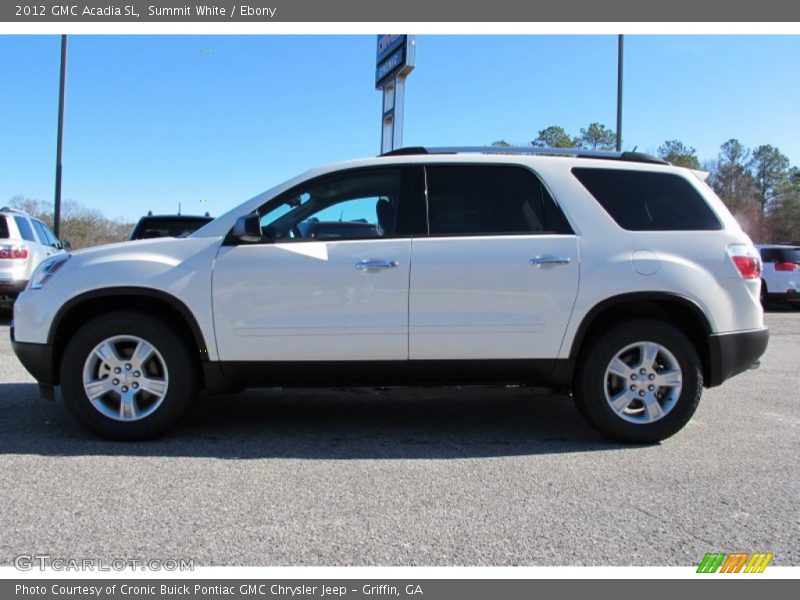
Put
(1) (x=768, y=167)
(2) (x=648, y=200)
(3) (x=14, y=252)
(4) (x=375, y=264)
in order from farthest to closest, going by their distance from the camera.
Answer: (1) (x=768, y=167) < (3) (x=14, y=252) < (2) (x=648, y=200) < (4) (x=375, y=264)

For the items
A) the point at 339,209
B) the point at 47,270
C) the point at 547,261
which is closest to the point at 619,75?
the point at 547,261

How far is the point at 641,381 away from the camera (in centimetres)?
411

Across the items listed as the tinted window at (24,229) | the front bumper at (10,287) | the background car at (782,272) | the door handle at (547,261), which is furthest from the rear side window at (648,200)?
the background car at (782,272)

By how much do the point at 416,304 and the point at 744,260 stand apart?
224 cm

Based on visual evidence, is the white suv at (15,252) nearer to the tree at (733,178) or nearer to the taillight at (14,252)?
the taillight at (14,252)

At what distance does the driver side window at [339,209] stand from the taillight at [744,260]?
2.29 metres

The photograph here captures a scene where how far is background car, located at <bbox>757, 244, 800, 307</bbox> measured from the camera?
14969 mm

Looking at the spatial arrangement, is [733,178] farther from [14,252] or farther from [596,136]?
[14,252]

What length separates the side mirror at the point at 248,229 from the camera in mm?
3957

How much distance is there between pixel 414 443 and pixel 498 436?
641 millimetres

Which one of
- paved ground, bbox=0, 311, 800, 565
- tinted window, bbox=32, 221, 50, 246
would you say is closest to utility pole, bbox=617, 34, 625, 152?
paved ground, bbox=0, 311, 800, 565

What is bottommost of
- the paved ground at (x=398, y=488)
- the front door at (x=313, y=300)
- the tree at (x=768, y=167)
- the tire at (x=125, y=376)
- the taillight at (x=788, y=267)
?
the paved ground at (x=398, y=488)
